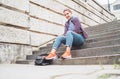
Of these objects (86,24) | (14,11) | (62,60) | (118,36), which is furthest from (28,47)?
(86,24)

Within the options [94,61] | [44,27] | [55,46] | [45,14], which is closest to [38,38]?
[44,27]

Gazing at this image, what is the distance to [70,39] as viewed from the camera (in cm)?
460

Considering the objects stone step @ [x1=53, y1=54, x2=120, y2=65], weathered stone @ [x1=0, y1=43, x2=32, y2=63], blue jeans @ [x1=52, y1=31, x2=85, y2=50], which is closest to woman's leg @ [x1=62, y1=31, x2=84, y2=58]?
blue jeans @ [x1=52, y1=31, x2=85, y2=50]

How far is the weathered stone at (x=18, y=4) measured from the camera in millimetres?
5759

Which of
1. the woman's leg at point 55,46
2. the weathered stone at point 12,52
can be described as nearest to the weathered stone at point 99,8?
the weathered stone at point 12,52

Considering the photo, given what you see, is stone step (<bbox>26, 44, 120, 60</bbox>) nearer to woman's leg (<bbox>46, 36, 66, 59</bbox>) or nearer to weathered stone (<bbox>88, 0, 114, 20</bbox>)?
woman's leg (<bbox>46, 36, 66, 59</bbox>)

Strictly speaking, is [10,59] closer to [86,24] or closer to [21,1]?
[21,1]

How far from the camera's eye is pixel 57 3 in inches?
332

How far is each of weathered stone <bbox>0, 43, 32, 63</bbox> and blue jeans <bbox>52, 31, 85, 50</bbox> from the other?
143 centimetres

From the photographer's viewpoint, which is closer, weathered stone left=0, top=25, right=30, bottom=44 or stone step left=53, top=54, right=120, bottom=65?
stone step left=53, top=54, right=120, bottom=65

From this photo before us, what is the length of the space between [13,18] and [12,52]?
918mm

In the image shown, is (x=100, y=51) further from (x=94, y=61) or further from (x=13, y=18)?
(x=13, y=18)

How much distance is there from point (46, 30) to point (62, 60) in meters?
3.12

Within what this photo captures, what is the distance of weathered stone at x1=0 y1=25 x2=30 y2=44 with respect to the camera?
17.9 feet
